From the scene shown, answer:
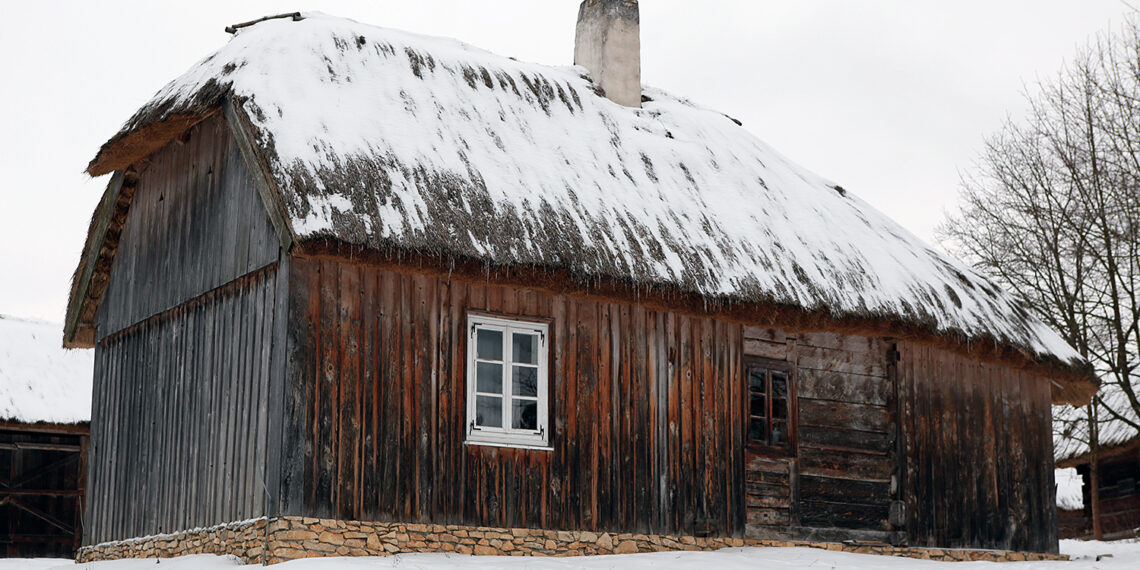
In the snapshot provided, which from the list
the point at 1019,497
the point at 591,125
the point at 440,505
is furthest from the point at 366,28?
the point at 1019,497

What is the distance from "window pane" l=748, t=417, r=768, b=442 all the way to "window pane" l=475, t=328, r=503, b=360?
317 cm

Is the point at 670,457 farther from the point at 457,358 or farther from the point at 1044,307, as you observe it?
the point at 1044,307

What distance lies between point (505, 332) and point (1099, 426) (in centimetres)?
1818

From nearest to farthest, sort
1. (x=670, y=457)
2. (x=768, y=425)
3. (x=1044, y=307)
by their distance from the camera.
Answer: (x=670, y=457), (x=768, y=425), (x=1044, y=307)

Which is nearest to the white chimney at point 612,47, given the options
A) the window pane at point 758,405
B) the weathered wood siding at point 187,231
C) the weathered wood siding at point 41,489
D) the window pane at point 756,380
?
the window pane at point 756,380

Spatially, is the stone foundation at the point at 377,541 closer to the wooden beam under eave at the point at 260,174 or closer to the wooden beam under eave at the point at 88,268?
the wooden beam under eave at the point at 260,174

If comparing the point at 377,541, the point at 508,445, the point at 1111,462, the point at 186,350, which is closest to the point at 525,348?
the point at 508,445

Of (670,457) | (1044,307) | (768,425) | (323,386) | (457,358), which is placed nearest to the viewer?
(323,386)

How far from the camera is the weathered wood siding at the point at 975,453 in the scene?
52.0 feet

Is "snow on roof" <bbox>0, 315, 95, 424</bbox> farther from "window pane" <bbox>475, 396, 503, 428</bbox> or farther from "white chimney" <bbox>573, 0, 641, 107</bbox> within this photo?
"window pane" <bbox>475, 396, 503, 428</bbox>

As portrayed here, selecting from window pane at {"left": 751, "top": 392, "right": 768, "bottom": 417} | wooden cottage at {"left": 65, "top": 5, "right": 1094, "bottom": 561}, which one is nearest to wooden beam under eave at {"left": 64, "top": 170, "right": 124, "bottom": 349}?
wooden cottage at {"left": 65, "top": 5, "right": 1094, "bottom": 561}

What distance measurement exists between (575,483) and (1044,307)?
1396 cm

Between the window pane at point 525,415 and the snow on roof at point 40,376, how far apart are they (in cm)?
1257

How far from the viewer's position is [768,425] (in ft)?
48.5
